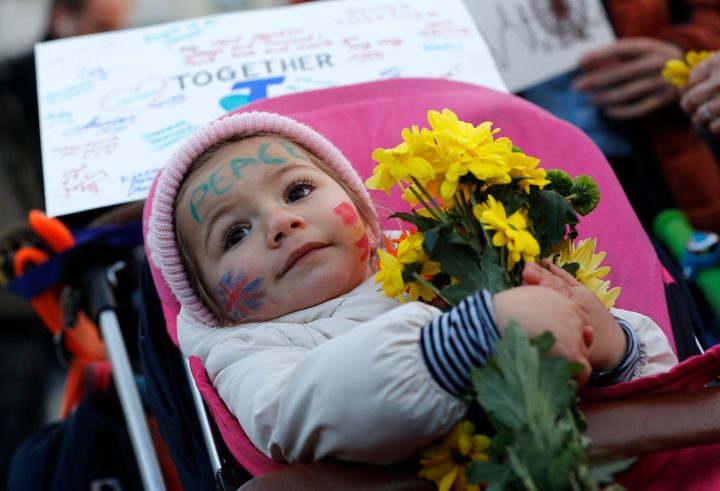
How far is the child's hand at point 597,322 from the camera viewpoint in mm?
1056

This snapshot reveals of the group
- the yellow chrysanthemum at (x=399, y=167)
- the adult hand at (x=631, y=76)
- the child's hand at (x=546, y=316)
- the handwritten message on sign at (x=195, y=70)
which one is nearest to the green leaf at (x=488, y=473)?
the child's hand at (x=546, y=316)

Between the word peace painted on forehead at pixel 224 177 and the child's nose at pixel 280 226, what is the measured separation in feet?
0.36

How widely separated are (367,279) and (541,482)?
0.60 metres

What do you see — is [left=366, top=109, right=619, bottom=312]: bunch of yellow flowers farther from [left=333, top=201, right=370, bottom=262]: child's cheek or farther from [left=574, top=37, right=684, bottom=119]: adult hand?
[left=574, top=37, right=684, bottom=119]: adult hand

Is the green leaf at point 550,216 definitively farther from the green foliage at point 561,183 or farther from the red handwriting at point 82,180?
the red handwriting at point 82,180

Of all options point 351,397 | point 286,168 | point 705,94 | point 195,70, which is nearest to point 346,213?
point 286,168

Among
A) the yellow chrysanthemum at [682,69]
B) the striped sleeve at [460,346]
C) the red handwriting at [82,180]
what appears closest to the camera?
the striped sleeve at [460,346]


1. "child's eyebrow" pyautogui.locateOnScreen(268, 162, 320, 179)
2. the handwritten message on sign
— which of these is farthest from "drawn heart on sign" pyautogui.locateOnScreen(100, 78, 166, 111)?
"child's eyebrow" pyautogui.locateOnScreen(268, 162, 320, 179)

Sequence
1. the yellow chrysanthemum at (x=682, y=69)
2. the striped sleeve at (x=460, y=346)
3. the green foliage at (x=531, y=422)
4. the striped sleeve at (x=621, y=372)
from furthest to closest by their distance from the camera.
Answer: the yellow chrysanthemum at (x=682, y=69), the striped sleeve at (x=621, y=372), the striped sleeve at (x=460, y=346), the green foliage at (x=531, y=422)

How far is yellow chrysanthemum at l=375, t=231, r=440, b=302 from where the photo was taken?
1.08m

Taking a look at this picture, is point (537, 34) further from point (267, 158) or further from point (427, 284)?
point (427, 284)

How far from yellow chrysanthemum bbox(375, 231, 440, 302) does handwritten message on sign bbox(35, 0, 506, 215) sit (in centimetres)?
71

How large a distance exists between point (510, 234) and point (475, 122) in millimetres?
663

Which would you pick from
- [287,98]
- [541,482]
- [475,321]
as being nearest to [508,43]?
[287,98]
